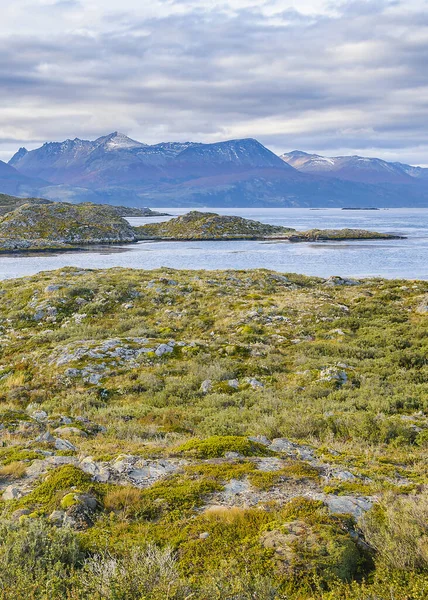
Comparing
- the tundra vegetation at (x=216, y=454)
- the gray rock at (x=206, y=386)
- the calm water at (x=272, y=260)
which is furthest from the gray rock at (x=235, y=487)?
the calm water at (x=272, y=260)

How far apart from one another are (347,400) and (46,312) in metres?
20.9

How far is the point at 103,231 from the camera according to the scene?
448 ft

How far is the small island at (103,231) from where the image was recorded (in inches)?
4850

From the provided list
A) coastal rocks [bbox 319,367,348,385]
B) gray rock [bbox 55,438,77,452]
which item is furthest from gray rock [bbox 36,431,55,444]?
coastal rocks [bbox 319,367,348,385]

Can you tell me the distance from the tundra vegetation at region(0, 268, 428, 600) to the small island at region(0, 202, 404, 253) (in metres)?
104

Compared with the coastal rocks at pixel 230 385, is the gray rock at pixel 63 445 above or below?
above

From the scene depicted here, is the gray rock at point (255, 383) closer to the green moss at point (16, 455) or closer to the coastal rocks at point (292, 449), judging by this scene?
the coastal rocks at point (292, 449)

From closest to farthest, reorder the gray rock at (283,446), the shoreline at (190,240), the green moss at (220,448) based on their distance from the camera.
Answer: the green moss at (220,448) → the gray rock at (283,446) → the shoreline at (190,240)

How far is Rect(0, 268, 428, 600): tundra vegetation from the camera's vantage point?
5297 mm

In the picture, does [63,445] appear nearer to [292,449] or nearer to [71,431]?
[71,431]

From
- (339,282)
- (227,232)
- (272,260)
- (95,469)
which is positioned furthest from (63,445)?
(227,232)

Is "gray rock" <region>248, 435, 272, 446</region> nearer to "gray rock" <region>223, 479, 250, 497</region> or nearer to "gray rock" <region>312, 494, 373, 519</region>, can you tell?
"gray rock" <region>223, 479, 250, 497</region>

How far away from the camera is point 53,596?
4.69m

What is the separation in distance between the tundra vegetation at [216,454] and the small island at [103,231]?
342 ft
